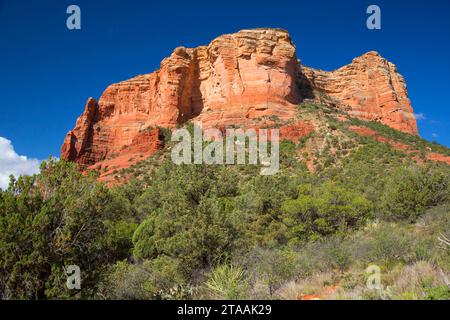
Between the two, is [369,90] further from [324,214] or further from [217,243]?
[217,243]

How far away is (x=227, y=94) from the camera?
49.2 meters

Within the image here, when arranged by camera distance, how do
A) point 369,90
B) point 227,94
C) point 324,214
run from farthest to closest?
point 369,90 → point 227,94 → point 324,214

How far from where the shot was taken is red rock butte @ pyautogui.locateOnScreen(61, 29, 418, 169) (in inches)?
1865

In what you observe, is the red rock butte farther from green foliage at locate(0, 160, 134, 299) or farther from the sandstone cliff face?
green foliage at locate(0, 160, 134, 299)

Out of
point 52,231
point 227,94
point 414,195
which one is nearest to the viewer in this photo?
point 52,231

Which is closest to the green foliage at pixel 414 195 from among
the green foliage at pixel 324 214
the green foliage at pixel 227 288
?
the green foliage at pixel 324 214

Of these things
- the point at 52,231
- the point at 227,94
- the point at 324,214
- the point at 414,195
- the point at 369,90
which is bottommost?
the point at 52,231

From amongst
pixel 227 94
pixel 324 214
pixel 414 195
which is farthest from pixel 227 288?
pixel 227 94

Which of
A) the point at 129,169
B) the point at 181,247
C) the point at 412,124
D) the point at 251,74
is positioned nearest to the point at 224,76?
the point at 251,74

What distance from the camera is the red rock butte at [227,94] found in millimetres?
47375

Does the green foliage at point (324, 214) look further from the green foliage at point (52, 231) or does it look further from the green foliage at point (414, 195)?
the green foliage at point (52, 231)

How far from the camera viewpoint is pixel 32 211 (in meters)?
6.93

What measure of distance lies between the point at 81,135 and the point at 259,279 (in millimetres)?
53807

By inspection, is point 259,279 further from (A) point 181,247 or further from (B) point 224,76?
(B) point 224,76
